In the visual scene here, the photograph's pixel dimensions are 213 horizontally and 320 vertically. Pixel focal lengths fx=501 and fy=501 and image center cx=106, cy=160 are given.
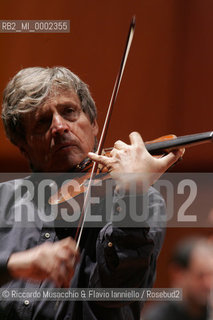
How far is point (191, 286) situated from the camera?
754 mm

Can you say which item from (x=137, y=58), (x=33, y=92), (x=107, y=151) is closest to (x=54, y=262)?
(x=107, y=151)

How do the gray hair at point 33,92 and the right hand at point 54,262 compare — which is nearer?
the right hand at point 54,262

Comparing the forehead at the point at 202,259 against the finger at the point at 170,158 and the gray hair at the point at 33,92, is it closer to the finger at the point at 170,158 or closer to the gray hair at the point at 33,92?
the finger at the point at 170,158

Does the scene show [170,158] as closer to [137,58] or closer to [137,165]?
[137,165]

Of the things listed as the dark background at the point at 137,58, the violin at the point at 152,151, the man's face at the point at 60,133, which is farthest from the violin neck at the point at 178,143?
the dark background at the point at 137,58

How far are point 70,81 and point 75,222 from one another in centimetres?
27

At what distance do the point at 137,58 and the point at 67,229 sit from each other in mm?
486

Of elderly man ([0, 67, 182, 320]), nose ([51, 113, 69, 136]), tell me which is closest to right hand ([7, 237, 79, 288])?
elderly man ([0, 67, 182, 320])

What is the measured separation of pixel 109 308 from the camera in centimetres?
77

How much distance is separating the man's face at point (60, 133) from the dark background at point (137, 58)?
171 millimetres

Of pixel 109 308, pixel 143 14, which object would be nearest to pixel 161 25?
pixel 143 14

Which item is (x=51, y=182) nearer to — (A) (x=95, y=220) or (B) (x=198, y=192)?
(A) (x=95, y=220)

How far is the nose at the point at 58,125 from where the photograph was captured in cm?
88

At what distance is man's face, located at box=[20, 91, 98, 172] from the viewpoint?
0.88 metres
